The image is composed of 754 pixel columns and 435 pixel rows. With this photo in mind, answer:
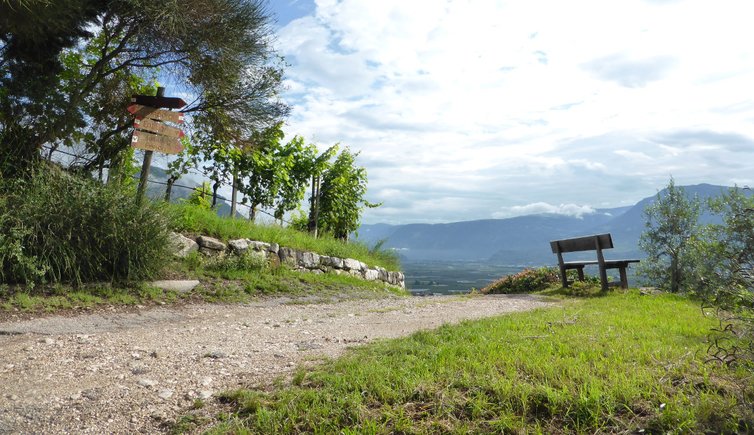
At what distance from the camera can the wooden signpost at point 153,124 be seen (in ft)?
30.6

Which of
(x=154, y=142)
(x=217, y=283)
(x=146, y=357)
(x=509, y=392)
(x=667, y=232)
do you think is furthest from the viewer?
(x=667, y=232)

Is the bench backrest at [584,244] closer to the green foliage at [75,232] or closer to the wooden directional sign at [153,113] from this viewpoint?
the green foliage at [75,232]

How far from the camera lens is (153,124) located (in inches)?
374

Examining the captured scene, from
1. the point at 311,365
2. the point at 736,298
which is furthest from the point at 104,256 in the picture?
the point at 736,298

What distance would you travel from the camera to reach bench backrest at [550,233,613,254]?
420 inches

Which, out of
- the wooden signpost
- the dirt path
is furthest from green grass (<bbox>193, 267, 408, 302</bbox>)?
the wooden signpost

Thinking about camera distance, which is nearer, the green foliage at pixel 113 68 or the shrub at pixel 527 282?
the green foliage at pixel 113 68

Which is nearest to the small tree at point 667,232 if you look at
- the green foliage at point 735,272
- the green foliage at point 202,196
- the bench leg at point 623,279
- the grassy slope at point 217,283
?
the bench leg at point 623,279

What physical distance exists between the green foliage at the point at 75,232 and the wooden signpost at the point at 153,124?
Answer: 130 cm

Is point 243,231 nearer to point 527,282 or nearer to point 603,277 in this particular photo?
point 603,277

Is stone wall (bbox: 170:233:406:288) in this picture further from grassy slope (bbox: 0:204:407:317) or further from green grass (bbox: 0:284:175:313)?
green grass (bbox: 0:284:175:313)

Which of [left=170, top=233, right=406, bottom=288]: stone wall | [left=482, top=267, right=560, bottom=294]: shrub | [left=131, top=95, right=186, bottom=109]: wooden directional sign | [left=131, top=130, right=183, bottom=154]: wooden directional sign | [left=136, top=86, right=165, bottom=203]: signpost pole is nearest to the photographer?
[left=136, top=86, right=165, bottom=203]: signpost pole

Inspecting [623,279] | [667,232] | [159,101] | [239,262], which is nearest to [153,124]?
[159,101]

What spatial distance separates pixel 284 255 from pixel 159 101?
14.9 ft
